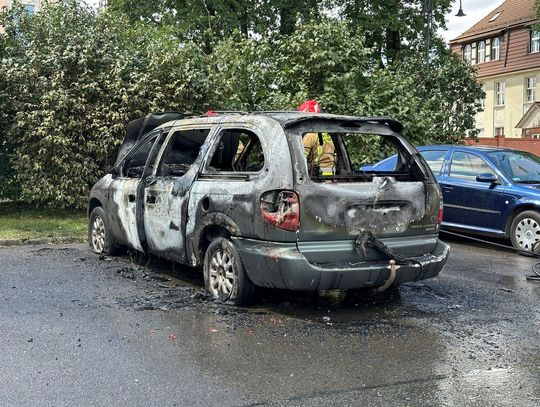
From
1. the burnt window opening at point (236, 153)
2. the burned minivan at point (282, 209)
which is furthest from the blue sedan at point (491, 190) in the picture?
the burned minivan at point (282, 209)

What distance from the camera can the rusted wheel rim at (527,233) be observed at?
9062mm

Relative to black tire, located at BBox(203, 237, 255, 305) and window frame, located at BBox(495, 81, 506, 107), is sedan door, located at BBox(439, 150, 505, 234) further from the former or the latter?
window frame, located at BBox(495, 81, 506, 107)

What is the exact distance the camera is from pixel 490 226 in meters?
9.67

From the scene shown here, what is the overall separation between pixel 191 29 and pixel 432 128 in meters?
13.9

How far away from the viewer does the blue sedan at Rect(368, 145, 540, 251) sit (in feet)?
30.2

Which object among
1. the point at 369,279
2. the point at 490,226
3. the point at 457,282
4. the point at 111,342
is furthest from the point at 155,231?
the point at 490,226

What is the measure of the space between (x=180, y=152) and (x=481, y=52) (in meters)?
46.1

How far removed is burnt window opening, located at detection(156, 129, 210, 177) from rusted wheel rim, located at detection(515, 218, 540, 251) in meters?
5.18

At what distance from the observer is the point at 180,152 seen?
704 cm

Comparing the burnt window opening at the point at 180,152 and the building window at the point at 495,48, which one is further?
the building window at the point at 495,48

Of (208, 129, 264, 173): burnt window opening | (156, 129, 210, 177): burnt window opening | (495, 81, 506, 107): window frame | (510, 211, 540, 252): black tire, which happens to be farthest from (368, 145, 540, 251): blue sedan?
(495, 81, 506, 107): window frame

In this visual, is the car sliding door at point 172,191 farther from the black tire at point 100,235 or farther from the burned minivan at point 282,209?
the black tire at point 100,235

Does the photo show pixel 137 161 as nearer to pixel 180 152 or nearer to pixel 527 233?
pixel 180 152

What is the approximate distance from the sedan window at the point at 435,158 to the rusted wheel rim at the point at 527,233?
1802 millimetres
